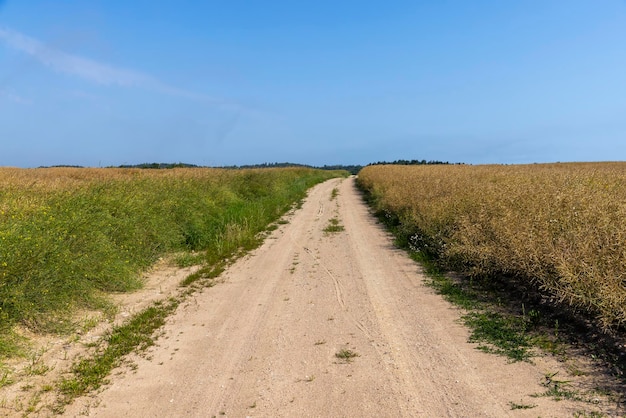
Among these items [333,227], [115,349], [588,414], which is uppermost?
[333,227]

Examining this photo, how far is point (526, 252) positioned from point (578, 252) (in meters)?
0.88

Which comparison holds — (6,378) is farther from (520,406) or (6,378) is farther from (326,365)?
(520,406)

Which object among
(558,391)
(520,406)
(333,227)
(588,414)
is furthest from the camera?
(333,227)

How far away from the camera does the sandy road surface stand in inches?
141

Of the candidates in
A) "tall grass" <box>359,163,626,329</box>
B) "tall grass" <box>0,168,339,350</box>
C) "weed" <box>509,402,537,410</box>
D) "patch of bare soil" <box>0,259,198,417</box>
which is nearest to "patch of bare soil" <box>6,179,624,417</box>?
"weed" <box>509,402,537,410</box>

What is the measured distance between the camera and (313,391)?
12.6 ft

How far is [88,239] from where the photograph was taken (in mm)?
6574

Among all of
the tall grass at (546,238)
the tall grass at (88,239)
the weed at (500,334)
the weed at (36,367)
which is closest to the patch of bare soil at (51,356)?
the weed at (36,367)

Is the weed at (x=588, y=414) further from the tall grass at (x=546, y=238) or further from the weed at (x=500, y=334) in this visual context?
the tall grass at (x=546, y=238)

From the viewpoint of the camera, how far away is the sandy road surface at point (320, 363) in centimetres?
359

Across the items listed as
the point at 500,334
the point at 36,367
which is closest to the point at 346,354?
the point at 500,334

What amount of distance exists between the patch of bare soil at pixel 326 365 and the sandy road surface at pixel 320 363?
14mm

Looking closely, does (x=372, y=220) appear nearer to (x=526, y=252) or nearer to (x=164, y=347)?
(x=526, y=252)

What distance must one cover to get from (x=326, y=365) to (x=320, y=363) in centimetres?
8
